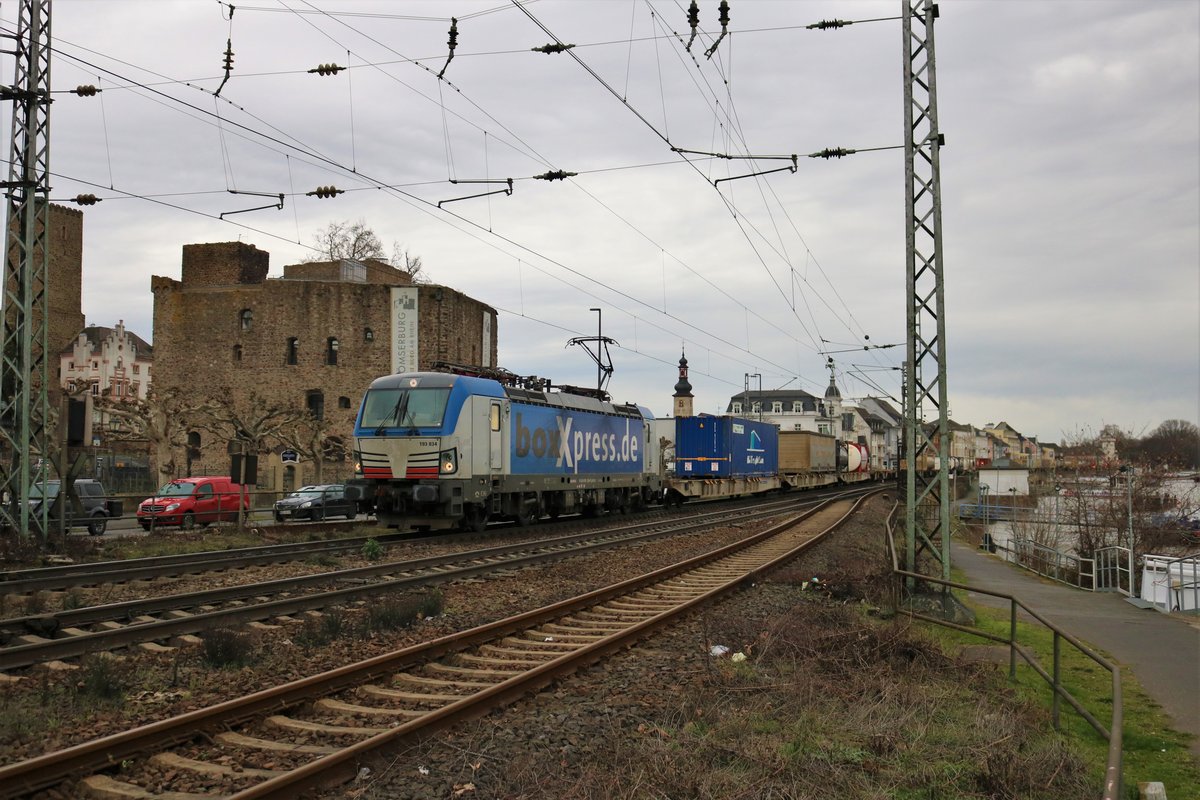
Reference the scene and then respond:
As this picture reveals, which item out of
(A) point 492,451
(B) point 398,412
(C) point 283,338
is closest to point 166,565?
(B) point 398,412

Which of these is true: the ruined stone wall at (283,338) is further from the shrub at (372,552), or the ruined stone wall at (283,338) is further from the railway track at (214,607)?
the railway track at (214,607)

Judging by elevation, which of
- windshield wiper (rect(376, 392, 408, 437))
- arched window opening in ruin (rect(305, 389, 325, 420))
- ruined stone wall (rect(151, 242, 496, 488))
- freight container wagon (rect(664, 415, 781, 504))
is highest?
ruined stone wall (rect(151, 242, 496, 488))

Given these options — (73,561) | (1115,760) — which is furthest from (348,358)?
(1115,760)

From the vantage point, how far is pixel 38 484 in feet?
58.6

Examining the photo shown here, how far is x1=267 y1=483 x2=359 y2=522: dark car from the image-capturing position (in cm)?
2941

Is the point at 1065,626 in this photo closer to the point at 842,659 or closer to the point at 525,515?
the point at 842,659

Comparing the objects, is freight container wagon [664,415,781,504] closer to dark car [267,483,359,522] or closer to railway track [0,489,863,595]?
dark car [267,483,359,522]

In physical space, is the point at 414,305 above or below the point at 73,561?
above

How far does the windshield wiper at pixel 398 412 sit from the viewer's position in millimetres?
19562

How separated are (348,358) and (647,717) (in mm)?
42659

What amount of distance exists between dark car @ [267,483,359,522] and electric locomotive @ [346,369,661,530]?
8529mm

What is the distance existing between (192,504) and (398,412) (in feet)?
31.0

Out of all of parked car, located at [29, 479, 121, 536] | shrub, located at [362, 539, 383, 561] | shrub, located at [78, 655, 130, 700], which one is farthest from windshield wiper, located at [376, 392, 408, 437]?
shrub, located at [78, 655, 130, 700]

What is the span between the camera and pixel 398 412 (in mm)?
19625
